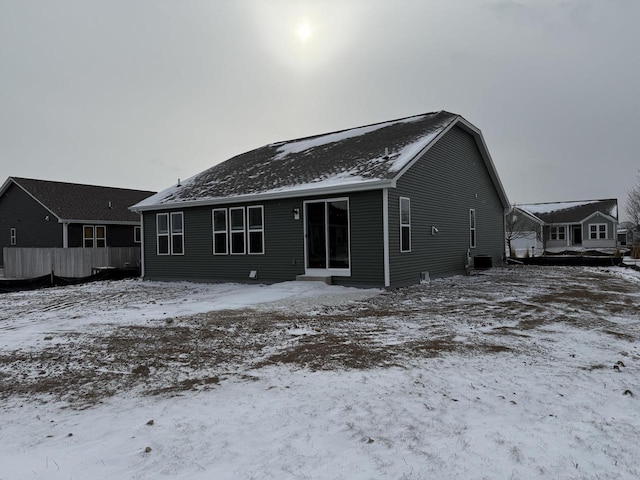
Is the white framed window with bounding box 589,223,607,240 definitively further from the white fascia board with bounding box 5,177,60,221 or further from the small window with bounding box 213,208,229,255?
the white fascia board with bounding box 5,177,60,221

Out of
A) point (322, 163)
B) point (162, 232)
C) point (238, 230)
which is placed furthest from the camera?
point (162, 232)

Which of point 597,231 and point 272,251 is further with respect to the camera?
point 597,231

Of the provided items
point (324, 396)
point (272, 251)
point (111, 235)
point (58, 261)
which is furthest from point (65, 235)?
point (324, 396)

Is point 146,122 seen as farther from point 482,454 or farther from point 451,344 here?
point 482,454

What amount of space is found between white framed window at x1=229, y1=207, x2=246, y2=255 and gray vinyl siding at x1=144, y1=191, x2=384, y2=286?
7.7 inches

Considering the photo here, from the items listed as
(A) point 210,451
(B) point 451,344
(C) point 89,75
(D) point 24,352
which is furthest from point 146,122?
(A) point 210,451

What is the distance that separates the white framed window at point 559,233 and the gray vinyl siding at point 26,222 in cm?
3801

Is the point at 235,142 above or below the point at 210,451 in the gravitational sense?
above

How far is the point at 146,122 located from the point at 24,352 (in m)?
14.9

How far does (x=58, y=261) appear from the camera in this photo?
1855cm

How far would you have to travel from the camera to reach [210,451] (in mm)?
2953

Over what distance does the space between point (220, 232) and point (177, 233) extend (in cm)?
209

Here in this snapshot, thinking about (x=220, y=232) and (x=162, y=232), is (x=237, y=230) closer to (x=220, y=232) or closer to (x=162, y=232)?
(x=220, y=232)

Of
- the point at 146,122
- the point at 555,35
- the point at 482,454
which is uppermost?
the point at 555,35
